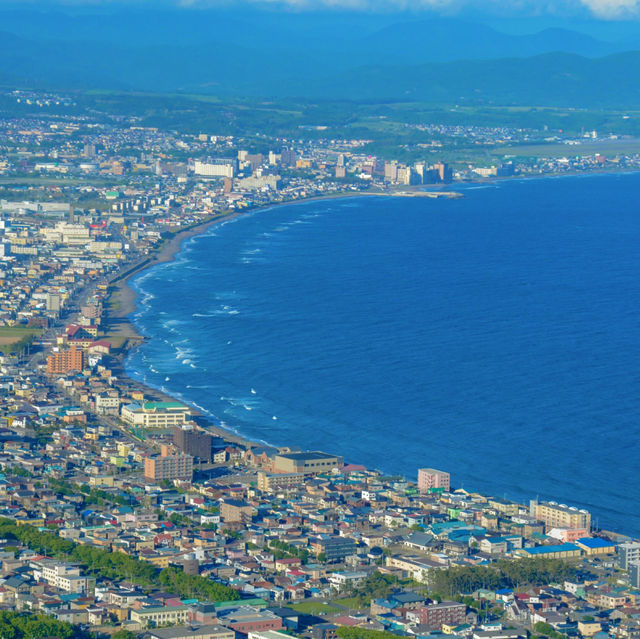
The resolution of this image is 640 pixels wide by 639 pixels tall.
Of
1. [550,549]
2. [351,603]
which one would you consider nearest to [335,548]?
[351,603]

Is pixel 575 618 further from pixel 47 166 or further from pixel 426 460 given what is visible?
pixel 47 166

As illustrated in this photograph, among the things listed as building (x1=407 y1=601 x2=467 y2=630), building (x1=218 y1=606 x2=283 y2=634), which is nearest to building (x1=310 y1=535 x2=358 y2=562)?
building (x1=407 y1=601 x2=467 y2=630)

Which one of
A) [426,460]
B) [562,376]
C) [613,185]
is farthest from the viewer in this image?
[613,185]

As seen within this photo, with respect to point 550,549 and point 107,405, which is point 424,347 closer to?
point 107,405

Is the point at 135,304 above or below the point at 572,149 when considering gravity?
below

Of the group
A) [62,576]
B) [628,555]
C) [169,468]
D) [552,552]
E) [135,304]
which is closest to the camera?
[62,576]

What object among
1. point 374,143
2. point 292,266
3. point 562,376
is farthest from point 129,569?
point 374,143
